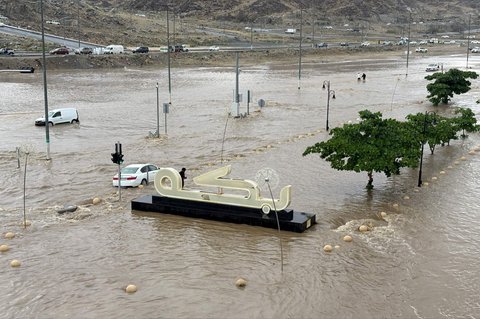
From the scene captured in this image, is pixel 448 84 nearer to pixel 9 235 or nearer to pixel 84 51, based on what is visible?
pixel 9 235

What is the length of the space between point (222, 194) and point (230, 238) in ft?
7.31

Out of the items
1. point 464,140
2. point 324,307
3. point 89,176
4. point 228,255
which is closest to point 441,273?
point 324,307

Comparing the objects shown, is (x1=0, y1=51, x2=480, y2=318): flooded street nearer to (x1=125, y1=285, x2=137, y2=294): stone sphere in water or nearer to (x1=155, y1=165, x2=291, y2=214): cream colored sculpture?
(x1=125, y1=285, x2=137, y2=294): stone sphere in water

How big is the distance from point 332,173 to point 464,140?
12746mm

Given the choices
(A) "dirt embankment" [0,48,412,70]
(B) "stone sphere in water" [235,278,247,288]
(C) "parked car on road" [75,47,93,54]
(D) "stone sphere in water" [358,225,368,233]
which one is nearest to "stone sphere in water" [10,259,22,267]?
(B) "stone sphere in water" [235,278,247,288]

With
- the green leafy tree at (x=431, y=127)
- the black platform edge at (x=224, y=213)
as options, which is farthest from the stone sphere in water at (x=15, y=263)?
the green leafy tree at (x=431, y=127)

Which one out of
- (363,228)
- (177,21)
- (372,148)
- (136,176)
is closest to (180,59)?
(136,176)

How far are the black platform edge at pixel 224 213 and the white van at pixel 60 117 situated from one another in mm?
19621

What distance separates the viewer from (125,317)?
14.8 m

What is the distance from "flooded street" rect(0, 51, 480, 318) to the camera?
51.0 feet

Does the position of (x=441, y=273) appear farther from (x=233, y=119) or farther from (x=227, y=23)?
(x=227, y=23)

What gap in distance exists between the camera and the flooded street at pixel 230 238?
15539 millimetres

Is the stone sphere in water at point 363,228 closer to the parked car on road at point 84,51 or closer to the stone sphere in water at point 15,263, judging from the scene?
the stone sphere in water at point 15,263

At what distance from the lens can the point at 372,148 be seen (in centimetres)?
2373
